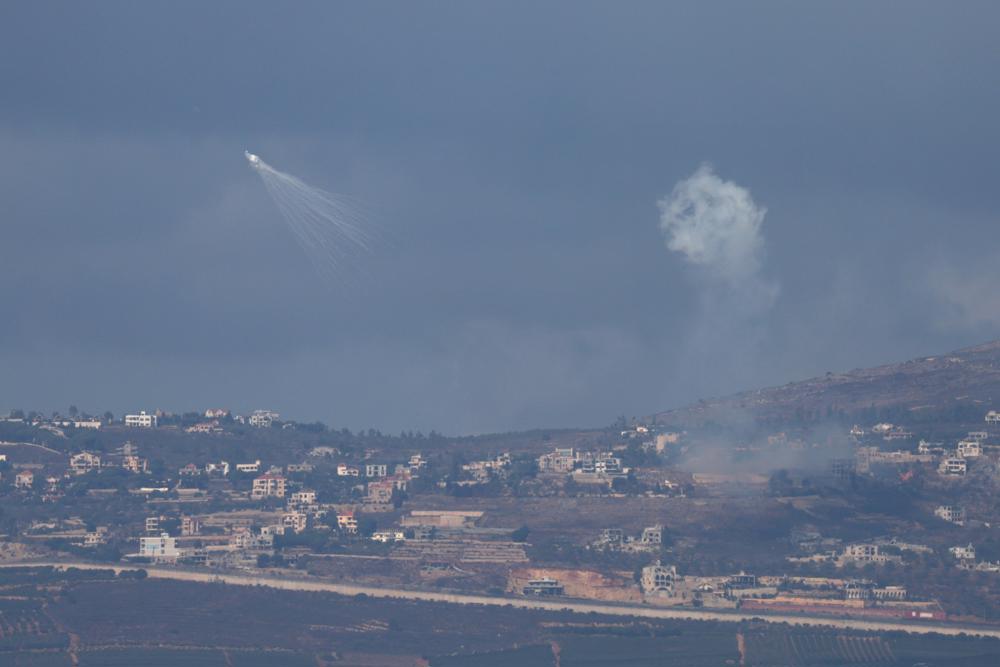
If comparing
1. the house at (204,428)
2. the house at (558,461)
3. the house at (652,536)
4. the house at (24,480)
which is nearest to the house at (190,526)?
the house at (24,480)

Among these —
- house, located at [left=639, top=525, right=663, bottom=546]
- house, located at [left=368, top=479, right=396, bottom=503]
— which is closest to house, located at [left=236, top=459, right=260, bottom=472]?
house, located at [left=368, top=479, right=396, bottom=503]

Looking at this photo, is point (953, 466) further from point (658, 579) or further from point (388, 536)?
point (388, 536)

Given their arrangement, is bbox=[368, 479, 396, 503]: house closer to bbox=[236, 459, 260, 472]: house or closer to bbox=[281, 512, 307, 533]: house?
bbox=[281, 512, 307, 533]: house

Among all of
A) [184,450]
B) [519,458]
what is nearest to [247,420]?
[184,450]

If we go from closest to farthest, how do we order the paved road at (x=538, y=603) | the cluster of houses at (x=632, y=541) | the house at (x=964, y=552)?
1. the paved road at (x=538, y=603)
2. the house at (x=964, y=552)
3. the cluster of houses at (x=632, y=541)

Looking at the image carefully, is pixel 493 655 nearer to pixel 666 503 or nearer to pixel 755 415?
pixel 666 503

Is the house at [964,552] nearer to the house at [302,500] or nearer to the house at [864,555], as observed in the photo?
the house at [864,555]
